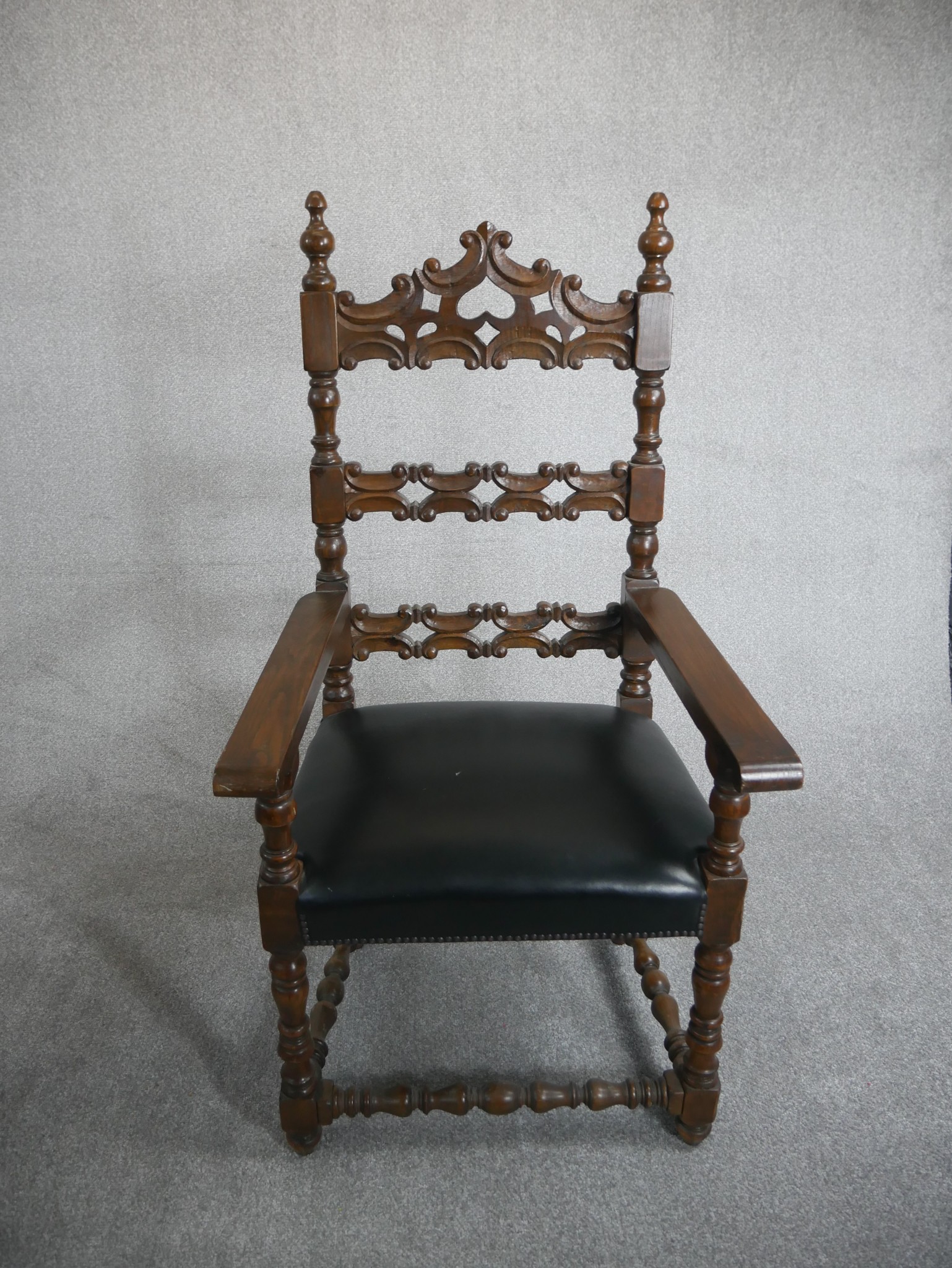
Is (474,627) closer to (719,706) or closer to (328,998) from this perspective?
(719,706)

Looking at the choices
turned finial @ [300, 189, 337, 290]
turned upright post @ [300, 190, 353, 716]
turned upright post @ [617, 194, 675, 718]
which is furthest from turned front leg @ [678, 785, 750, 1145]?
turned finial @ [300, 189, 337, 290]

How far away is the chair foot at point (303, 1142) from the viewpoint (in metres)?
1.32

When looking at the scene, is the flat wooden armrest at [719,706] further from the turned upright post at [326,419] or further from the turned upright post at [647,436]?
the turned upright post at [326,419]

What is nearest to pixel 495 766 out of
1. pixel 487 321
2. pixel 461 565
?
pixel 487 321

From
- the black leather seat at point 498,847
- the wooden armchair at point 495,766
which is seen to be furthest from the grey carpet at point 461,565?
the black leather seat at point 498,847

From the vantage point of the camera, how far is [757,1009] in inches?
62.9

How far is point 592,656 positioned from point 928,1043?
47.1 inches

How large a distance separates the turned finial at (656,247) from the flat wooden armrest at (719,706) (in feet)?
1.62

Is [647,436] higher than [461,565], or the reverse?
[647,436]

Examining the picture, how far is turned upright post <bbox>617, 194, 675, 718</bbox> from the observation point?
56.8 inches

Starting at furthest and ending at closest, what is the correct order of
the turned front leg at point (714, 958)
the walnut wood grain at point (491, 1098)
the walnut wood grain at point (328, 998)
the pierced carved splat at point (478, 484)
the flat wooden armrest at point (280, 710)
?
the pierced carved splat at point (478, 484), the walnut wood grain at point (328, 998), the walnut wood grain at point (491, 1098), the turned front leg at point (714, 958), the flat wooden armrest at point (280, 710)

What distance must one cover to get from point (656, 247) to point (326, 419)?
1.88ft

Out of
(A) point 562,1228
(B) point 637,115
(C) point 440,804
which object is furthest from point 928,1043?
(B) point 637,115

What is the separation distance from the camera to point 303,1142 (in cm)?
132
